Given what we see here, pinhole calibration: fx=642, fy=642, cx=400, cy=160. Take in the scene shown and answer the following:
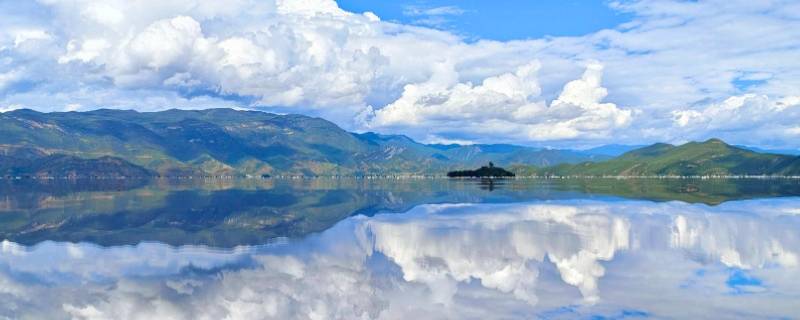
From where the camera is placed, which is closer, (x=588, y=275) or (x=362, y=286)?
(x=362, y=286)

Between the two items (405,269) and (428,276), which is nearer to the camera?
(428,276)

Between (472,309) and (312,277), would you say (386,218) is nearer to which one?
(312,277)

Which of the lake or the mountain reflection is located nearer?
the mountain reflection

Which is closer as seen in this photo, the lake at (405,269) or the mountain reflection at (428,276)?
the mountain reflection at (428,276)

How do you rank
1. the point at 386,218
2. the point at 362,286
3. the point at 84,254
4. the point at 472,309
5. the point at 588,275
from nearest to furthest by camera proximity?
1. the point at 472,309
2. the point at 362,286
3. the point at 588,275
4. the point at 84,254
5. the point at 386,218

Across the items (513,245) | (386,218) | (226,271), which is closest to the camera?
(226,271)

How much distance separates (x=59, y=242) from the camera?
57562mm

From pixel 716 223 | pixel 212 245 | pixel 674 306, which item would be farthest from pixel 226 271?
pixel 716 223

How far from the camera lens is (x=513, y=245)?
178ft

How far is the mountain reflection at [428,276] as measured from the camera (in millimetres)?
31297

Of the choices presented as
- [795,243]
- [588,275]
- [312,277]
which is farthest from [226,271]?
[795,243]

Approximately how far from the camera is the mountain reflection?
31.3 meters

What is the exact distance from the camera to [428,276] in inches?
1571

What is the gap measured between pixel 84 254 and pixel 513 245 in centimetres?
3448
